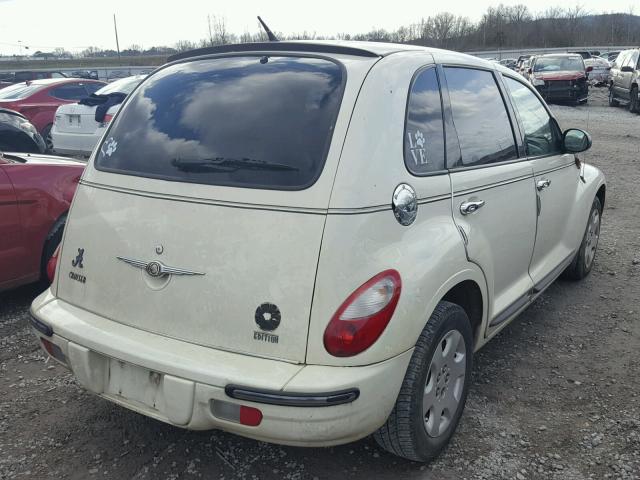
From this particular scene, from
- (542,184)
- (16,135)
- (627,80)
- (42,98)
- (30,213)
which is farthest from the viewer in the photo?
(627,80)

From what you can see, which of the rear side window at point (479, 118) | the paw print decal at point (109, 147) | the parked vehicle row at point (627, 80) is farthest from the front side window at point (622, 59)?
the paw print decal at point (109, 147)

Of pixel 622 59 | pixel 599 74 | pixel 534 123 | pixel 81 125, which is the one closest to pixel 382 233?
Answer: pixel 534 123

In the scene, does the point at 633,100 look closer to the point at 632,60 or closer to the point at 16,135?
the point at 632,60

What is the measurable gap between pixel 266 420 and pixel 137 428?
115 centimetres

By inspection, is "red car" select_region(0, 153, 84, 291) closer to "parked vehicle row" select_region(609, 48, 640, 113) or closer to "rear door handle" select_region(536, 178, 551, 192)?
"rear door handle" select_region(536, 178, 551, 192)

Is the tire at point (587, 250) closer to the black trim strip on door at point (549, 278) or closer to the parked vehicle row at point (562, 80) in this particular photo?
the black trim strip on door at point (549, 278)

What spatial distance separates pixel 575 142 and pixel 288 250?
110 inches

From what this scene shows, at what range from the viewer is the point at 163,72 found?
3078 millimetres

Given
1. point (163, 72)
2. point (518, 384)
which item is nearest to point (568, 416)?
point (518, 384)

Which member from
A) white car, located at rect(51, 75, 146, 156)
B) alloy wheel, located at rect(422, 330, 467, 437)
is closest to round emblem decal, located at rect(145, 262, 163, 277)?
alloy wheel, located at rect(422, 330, 467, 437)

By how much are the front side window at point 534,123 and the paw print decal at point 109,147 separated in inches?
92.6

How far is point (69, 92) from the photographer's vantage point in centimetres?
1242

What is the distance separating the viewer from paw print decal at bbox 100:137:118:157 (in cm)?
289

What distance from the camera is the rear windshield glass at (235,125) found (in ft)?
7.89
